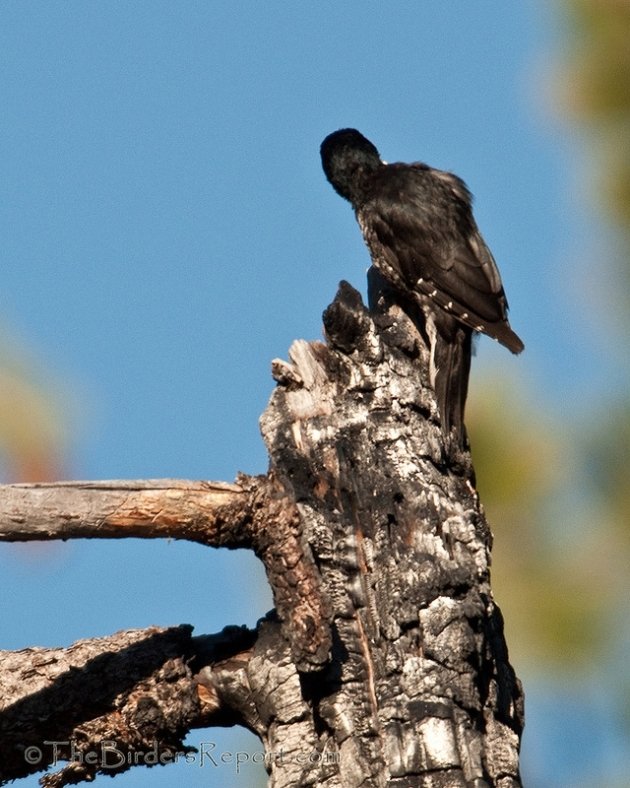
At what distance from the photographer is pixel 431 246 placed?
5145 millimetres

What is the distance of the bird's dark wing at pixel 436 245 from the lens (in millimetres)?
4777

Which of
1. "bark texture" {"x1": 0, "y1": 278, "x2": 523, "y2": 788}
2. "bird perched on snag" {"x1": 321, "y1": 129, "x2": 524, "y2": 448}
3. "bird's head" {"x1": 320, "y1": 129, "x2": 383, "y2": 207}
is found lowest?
"bark texture" {"x1": 0, "y1": 278, "x2": 523, "y2": 788}

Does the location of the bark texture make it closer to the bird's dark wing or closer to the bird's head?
the bird's dark wing

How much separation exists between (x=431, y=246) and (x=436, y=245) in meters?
0.02

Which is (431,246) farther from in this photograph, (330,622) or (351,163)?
(330,622)

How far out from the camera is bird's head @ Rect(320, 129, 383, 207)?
573cm

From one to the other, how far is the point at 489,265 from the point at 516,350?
59 centimetres

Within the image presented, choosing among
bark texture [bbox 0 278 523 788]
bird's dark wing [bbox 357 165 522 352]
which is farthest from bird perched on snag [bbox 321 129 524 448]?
bark texture [bbox 0 278 523 788]

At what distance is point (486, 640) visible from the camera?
3166 mm

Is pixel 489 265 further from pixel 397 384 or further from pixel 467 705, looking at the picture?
pixel 467 705

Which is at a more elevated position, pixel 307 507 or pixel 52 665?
pixel 307 507

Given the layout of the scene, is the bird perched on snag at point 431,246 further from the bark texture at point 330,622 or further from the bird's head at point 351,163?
the bark texture at point 330,622

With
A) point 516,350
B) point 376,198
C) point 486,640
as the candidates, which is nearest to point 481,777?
point 486,640

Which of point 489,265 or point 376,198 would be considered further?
point 376,198
